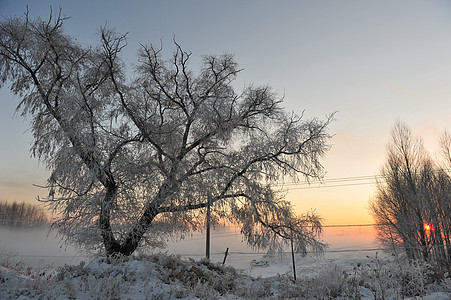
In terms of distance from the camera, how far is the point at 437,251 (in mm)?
22047

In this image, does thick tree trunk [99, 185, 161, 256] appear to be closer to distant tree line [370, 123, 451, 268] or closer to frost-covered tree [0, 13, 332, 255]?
frost-covered tree [0, 13, 332, 255]

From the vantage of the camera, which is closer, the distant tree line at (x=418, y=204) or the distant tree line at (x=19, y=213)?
the distant tree line at (x=418, y=204)

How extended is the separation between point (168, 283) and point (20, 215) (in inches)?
4038

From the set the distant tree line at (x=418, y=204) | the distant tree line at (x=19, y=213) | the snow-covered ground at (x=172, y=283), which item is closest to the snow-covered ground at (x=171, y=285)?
the snow-covered ground at (x=172, y=283)

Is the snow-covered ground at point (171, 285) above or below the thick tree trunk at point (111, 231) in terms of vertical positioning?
below

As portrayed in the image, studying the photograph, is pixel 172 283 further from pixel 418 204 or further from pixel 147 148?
pixel 418 204

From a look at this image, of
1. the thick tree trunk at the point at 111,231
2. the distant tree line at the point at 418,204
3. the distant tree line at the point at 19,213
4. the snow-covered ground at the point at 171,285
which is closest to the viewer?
the snow-covered ground at the point at 171,285

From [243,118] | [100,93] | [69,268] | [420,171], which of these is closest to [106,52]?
[100,93]

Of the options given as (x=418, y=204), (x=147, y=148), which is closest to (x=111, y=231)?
(x=147, y=148)

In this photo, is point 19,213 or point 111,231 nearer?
point 111,231

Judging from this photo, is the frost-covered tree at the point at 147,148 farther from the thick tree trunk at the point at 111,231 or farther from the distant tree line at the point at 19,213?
the distant tree line at the point at 19,213

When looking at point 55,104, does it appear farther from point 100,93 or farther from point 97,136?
point 97,136

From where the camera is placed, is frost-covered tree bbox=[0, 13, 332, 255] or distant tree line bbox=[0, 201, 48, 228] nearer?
frost-covered tree bbox=[0, 13, 332, 255]

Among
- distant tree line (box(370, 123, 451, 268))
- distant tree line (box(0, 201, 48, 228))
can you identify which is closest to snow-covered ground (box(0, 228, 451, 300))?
distant tree line (box(370, 123, 451, 268))
